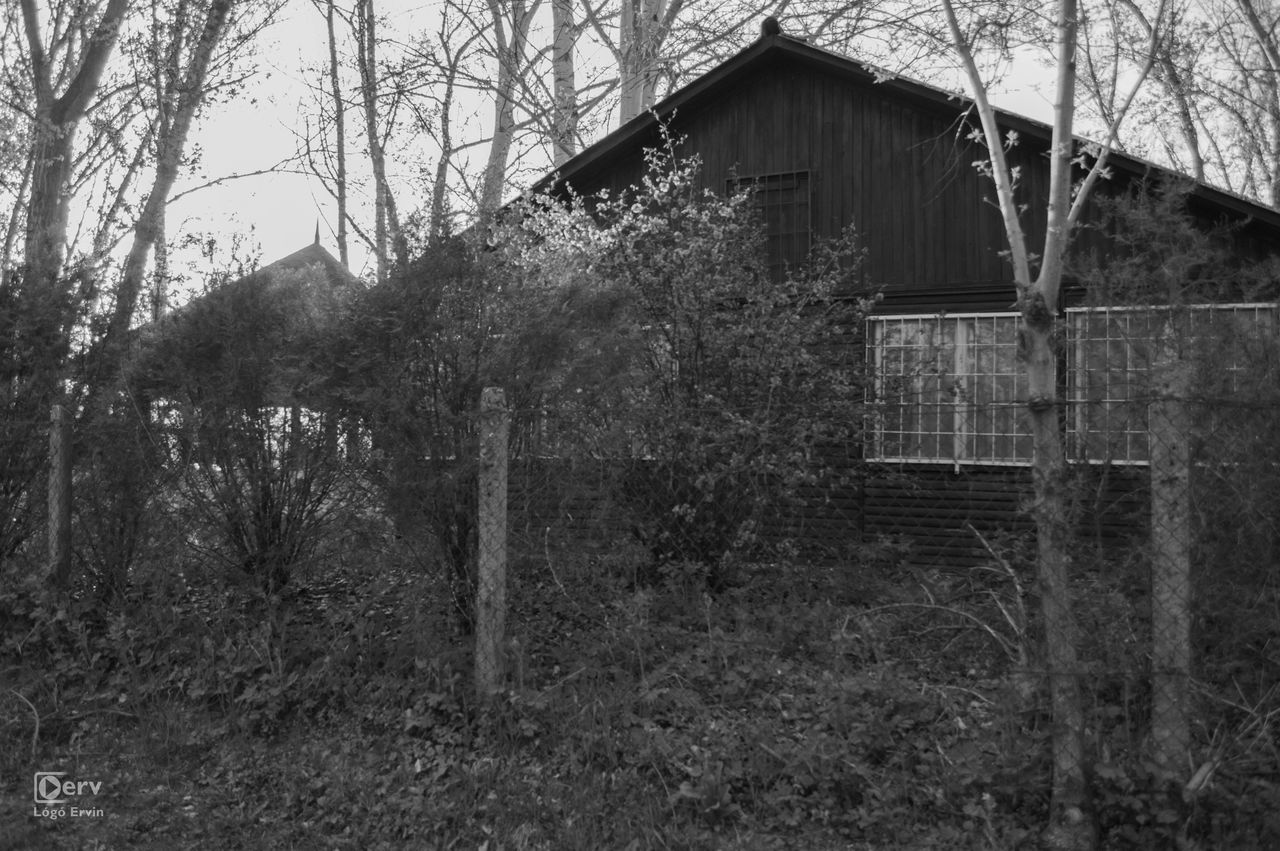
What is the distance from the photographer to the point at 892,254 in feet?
36.6

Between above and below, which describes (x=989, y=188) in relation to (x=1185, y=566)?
above

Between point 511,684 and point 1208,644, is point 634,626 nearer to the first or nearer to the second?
point 511,684

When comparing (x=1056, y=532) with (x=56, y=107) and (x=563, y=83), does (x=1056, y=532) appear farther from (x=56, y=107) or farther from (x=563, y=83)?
(x=563, y=83)

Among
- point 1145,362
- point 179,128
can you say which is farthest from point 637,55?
point 1145,362

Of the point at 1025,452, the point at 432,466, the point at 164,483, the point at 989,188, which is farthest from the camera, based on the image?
the point at 989,188

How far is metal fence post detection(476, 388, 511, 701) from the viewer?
534 cm

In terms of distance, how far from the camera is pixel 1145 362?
452 centimetres

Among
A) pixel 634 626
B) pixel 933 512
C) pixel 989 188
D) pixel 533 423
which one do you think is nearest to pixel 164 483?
pixel 533 423

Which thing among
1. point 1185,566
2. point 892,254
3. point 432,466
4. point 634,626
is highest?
point 892,254

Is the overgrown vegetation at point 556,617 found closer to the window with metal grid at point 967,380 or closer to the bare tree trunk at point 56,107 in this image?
the window with metal grid at point 967,380

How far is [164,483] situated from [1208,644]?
222 inches

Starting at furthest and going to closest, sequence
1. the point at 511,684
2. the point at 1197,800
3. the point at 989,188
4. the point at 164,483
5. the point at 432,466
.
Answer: the point at 989,188, the point at 164,483, the point at 432,466, the point at 511,684, the point at 1197,800

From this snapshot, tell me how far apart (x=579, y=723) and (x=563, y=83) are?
17871 mm

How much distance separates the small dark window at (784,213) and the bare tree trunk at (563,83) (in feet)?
30.9
